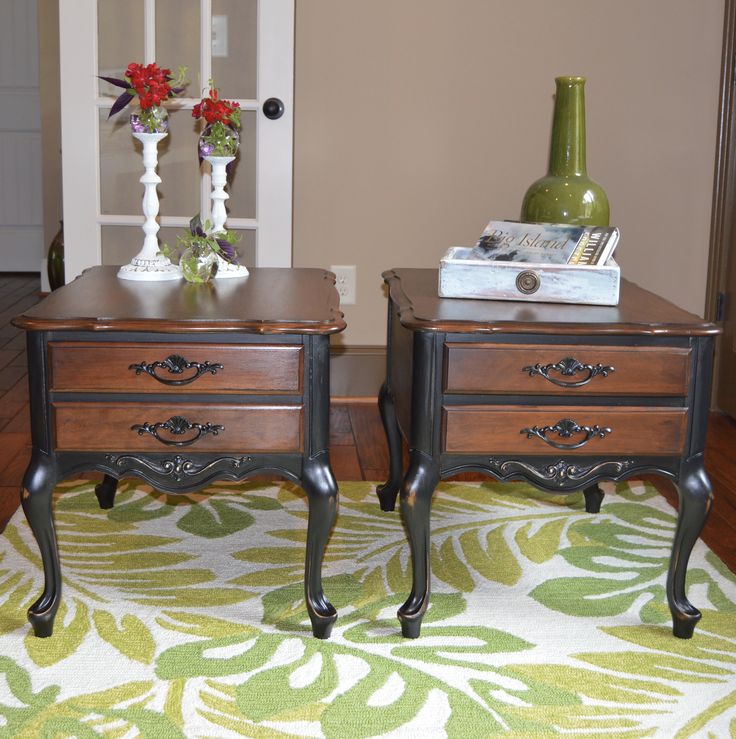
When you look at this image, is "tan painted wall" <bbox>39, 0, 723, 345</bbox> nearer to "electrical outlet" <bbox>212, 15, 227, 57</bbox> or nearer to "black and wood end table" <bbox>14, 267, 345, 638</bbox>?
"electrical outlet" <bbox>212, 15, 227, 57</bbox>

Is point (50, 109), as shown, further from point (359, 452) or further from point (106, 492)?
point (106, 492)

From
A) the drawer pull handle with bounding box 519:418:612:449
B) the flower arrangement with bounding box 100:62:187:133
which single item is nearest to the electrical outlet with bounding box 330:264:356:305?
the flower arrangement with bounding box 100:62:187:133

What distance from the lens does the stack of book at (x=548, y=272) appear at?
1.87 m

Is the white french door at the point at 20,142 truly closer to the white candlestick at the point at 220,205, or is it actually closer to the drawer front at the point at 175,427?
the white candlestick at the point at 220,205

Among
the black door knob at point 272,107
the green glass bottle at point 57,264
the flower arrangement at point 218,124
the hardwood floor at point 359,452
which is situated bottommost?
the hardwood floor at point 359,452

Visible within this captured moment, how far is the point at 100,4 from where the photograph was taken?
10.5ft

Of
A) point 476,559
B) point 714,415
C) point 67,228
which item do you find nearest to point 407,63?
point 67,228

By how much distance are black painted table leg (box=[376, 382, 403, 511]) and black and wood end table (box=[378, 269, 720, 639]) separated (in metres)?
0.56

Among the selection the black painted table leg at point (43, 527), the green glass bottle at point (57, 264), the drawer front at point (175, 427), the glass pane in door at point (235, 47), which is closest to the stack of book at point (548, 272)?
the drawer front at point (175, 427)

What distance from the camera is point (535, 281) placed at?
1878 millimetres

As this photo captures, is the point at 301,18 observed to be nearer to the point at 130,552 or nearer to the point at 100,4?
the point at 100,4

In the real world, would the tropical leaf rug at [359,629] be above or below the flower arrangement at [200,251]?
below

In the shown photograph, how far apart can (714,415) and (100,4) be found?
2.36 metres

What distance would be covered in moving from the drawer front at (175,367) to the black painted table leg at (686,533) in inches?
27.1
